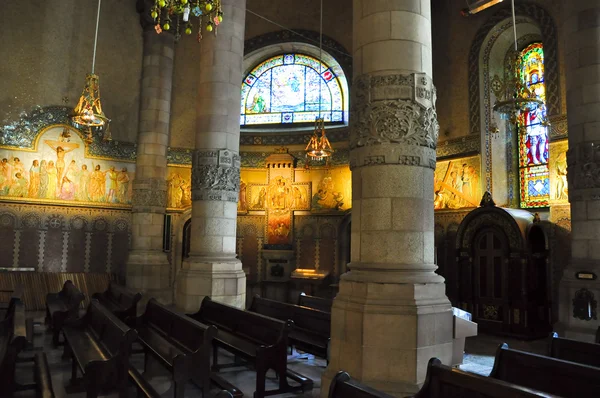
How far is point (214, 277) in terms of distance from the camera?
10.7 metres

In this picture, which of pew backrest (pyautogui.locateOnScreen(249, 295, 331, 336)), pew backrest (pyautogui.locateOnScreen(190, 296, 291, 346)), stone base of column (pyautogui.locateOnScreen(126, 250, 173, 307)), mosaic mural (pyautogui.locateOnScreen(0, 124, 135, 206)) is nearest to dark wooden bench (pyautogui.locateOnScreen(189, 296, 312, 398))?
pew backrest (pyautogui.locateOnScreen(190, 296, 291, 346))

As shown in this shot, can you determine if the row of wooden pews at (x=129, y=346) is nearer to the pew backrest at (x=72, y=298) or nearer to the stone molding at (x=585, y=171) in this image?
the pew backrest at (x=72, y=298)

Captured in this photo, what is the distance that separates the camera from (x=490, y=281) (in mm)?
12711

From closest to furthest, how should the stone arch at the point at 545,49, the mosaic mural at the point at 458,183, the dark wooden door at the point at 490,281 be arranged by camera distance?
the dark wooden door at the point at 490,281, the stone arch at the point at 545,49, the mosaic mural at the point at 458,183

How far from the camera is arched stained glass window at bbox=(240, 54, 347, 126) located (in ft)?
63.9

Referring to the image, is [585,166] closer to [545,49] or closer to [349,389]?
[545,49]

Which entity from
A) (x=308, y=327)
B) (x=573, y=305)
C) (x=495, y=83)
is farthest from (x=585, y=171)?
(x=308, y=327)

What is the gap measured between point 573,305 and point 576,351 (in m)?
4.85

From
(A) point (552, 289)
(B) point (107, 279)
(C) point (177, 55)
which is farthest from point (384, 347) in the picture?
(C) point (177, 55)

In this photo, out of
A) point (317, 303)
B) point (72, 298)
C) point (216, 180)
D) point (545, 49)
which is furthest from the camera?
point (545, 49)

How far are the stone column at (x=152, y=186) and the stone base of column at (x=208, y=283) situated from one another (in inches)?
207

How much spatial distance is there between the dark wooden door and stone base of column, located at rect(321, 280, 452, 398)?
7.23 m

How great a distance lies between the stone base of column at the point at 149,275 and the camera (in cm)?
1588

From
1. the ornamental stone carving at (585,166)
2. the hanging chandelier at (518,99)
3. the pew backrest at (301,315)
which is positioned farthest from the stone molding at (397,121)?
the ornamental stone carving at (585,166)
